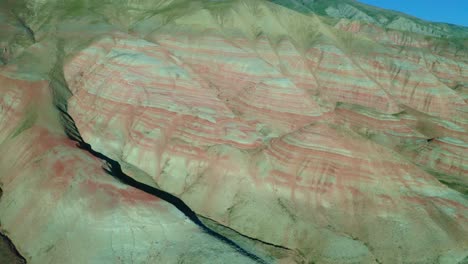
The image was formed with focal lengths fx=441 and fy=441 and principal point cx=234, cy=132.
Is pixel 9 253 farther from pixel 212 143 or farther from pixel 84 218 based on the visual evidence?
pixel 212 143

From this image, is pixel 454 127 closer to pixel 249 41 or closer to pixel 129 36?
pixel 249 41

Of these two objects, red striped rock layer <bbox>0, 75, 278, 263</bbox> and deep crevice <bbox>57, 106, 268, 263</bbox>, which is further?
deep crevice <bbox>57, 106, 268, 263</bbox>

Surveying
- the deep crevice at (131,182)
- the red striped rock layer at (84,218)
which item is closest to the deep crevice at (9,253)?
the red striped rock layer at (84,218)

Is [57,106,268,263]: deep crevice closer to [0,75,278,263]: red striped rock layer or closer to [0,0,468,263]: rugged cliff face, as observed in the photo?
[0,0,468,263]: rugged cliff face

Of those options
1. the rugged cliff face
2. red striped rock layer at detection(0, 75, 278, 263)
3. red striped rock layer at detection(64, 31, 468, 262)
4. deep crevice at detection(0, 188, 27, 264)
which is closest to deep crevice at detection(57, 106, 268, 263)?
the rugged cliff face

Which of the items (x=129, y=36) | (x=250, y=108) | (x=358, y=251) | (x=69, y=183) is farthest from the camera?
(x=129, y=36)

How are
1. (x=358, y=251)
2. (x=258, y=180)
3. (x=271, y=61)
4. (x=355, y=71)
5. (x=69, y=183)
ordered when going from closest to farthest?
(x=69, y=183)
(x=358, y=251)
(x=258, y=180)
(x=271, y=61)
(x=355, y=71)

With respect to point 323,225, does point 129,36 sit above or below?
above

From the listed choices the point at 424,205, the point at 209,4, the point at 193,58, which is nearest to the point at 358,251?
the point at 424,205

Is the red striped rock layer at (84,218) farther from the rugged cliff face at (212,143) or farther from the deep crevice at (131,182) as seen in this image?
the deep crevice at (131,182)

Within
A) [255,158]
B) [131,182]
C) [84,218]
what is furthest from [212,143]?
[84,218]
